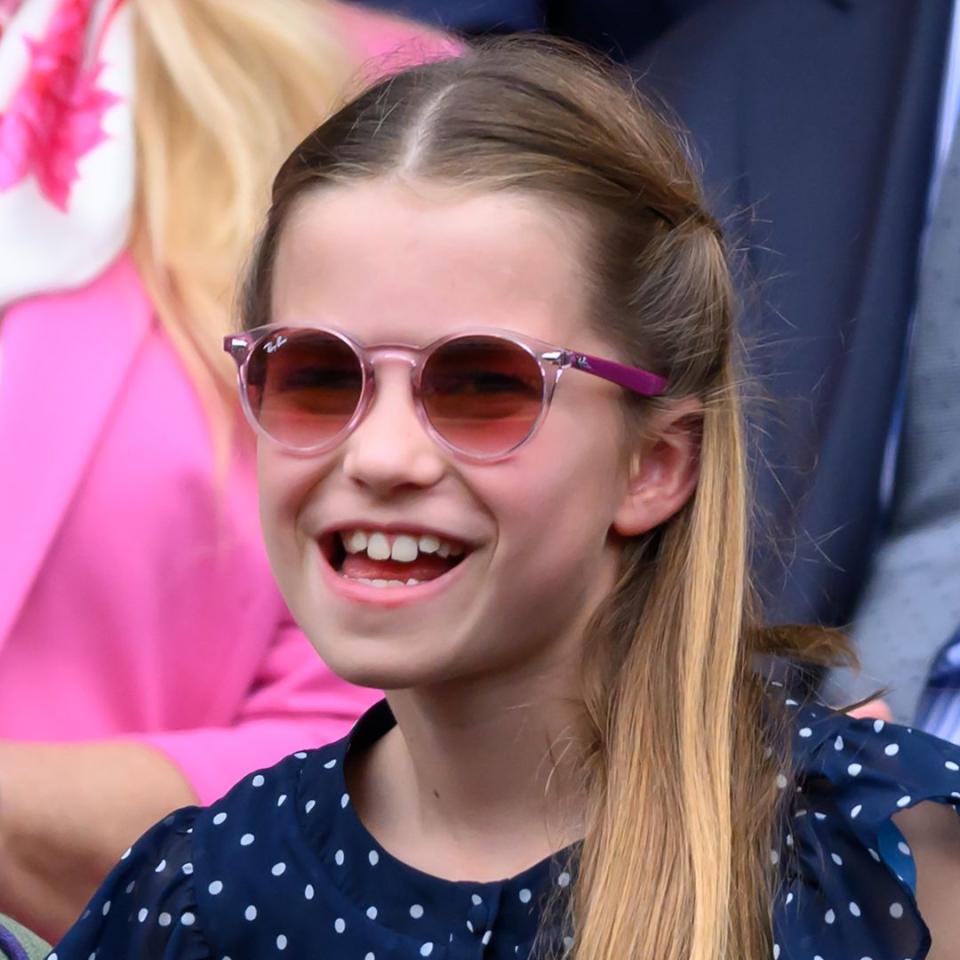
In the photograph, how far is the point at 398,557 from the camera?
41.9 inches

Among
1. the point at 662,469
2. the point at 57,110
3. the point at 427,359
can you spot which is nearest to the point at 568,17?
the point at 57,110

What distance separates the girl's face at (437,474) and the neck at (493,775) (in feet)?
0.15

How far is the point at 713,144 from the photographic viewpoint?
5.67 ft

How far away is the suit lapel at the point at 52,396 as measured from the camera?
4.76ft

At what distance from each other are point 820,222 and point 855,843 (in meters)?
0.74

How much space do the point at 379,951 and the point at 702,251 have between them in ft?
1.78

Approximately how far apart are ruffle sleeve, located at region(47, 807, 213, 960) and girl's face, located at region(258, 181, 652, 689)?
0.25 metres

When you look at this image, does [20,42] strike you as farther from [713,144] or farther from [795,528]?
[795,528]

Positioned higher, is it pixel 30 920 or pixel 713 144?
pixel 713 144

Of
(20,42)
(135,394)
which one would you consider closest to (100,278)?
(135,394)

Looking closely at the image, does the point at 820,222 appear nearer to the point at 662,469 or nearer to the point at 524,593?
the point at 662,469

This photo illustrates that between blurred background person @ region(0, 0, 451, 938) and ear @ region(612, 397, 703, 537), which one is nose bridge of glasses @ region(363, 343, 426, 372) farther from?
blurred background person @ region(0, 0, 451, 938)

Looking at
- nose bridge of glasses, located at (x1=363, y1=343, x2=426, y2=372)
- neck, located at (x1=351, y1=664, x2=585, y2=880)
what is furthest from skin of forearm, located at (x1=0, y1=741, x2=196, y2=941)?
nose bridge of glasses, located at (x1=363, y1=343, x2=426, y2=372)

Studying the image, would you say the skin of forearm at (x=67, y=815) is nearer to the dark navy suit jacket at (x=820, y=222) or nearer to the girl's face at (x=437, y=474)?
the girl's face at (x=437, y=474)
